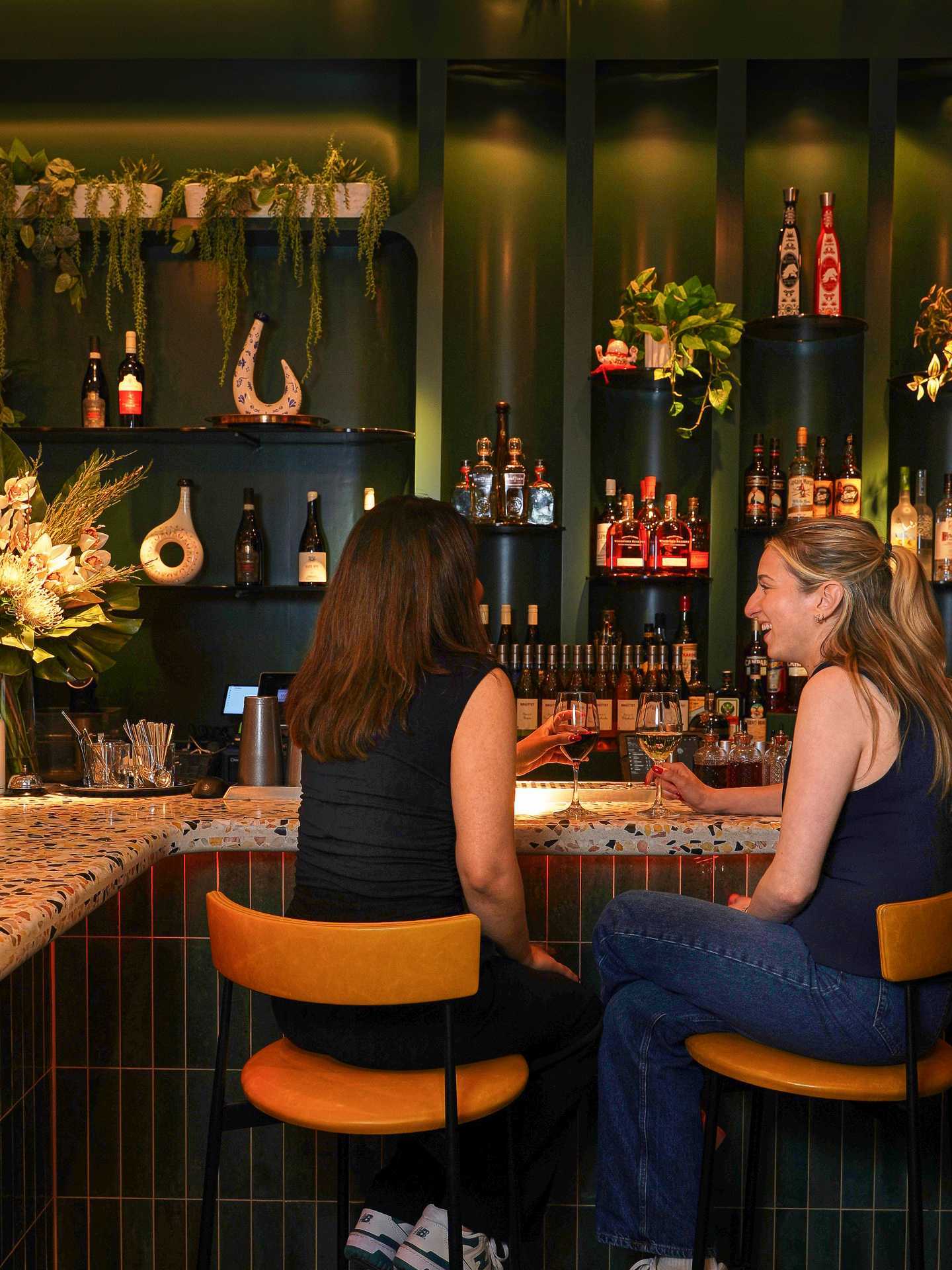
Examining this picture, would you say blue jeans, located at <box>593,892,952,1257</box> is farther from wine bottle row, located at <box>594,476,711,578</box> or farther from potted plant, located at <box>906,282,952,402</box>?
potted plant, located at <box>906,282,952,402</box>

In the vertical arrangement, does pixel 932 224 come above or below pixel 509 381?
above

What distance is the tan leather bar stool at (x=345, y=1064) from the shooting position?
1345 millimetres

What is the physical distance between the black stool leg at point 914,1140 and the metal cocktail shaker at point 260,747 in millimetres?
1203

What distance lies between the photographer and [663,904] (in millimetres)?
1741

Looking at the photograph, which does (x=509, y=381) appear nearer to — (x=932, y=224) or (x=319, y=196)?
(x=319, y=196)

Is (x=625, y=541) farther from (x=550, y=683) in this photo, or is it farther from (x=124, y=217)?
(x=124, y=217)

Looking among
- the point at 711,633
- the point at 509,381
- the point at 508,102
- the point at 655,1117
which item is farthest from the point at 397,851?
the point at 508,102

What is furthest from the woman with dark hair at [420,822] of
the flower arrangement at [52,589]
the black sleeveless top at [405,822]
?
the flower arrangement at [52,589]

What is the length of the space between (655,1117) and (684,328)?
8.10ft

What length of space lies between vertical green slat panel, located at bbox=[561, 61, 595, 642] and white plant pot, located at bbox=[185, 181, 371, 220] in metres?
0.64

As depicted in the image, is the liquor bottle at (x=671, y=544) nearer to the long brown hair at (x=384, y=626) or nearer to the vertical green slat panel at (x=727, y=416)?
→ the vertical green slat panel at (x=727, y=416)

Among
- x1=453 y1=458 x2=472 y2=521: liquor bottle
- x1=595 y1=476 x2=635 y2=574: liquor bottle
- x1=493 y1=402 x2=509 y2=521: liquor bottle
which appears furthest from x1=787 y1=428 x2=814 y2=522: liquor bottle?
x1=453 y1=458 x2=472 y2=521: liquor bottle

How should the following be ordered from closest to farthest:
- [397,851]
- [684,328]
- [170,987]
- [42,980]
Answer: [397,851] → [42,980] → [170,987] → [684,328]

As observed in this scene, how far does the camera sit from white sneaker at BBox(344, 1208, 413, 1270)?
1.70 meters
